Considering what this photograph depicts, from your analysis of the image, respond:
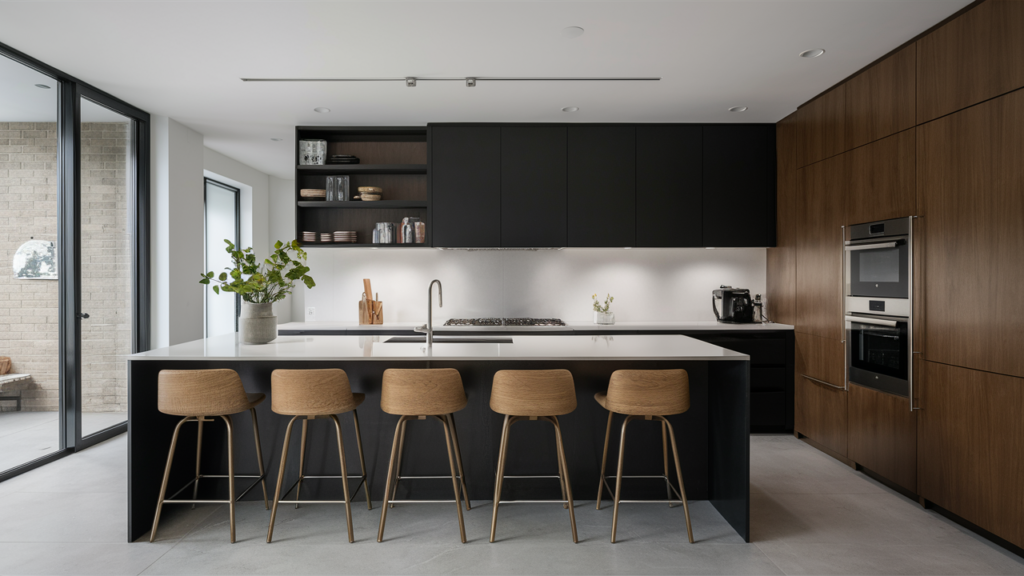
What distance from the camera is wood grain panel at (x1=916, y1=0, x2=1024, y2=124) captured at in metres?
2.39

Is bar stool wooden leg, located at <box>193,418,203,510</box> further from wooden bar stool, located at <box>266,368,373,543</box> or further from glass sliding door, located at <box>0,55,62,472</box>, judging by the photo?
glass sliding door, located at <box>0,55,62,472</box>

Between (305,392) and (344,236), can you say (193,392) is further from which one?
(344,236)

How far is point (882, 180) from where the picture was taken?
10.6ft

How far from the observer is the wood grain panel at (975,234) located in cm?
239

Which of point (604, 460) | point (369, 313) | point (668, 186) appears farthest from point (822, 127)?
point (369, 313)

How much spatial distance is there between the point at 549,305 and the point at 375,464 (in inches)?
102

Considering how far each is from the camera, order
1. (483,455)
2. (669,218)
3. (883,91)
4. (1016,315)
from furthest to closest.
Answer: (669,218), (883,91), (483,455), (1016,315)

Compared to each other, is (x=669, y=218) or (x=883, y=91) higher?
(x=883, y=91)

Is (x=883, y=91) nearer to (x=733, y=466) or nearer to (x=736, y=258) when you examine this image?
(x=736, y=258)

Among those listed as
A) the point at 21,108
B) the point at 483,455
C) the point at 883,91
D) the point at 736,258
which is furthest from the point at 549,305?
the point at 21,108

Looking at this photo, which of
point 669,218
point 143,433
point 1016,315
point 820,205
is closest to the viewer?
point 1016,315

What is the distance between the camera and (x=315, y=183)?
498 cm

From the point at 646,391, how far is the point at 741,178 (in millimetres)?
2986

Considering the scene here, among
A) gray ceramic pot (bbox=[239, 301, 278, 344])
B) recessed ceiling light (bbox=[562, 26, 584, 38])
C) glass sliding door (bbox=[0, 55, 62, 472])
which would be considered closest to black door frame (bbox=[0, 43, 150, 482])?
glass sliding door (bbox=[0, 55, 62, 472])
